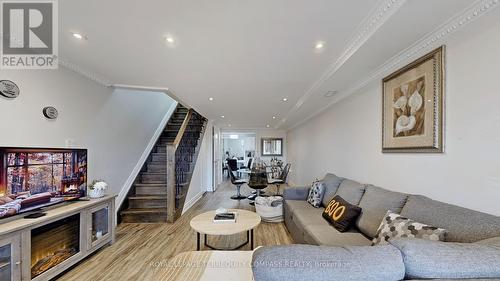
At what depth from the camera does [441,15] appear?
1.51 meters

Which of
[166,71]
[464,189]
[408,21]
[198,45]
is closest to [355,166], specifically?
[464,189]

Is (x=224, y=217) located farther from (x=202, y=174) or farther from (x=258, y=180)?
(x=202, y=174)

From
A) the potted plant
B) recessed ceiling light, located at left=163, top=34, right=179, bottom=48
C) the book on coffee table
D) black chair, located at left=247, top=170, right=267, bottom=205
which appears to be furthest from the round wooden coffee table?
black chair, located at left=247, top=170, right=267, bottom=205

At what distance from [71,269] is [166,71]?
2495mm

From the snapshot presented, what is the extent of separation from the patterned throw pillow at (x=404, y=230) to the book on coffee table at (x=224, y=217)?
1.48 m

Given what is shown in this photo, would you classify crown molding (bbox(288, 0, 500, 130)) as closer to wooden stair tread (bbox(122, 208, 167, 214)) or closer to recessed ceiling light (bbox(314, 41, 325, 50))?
recessed ceiling light (bbox(314, 41, 325, 50))

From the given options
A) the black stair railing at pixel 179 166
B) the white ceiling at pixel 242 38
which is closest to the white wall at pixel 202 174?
the black stair railing at pixel 179 166

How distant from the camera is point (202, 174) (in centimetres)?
629

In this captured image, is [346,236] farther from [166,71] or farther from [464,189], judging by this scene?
[166,71]

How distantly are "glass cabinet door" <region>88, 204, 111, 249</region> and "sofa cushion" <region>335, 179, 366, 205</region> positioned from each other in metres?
3.14

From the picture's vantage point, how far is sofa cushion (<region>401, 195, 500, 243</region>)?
4.02 feet

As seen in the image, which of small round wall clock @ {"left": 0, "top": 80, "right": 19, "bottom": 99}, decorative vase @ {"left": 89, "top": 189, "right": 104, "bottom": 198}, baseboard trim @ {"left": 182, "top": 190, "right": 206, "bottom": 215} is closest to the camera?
small round wall clock @ {"left": 0, "top": 80, "right": 19, "bottom": 99}

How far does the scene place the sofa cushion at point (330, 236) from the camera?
75.8 inches

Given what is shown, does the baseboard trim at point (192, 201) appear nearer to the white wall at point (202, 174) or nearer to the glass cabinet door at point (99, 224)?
the white wall at point (202, 174)
